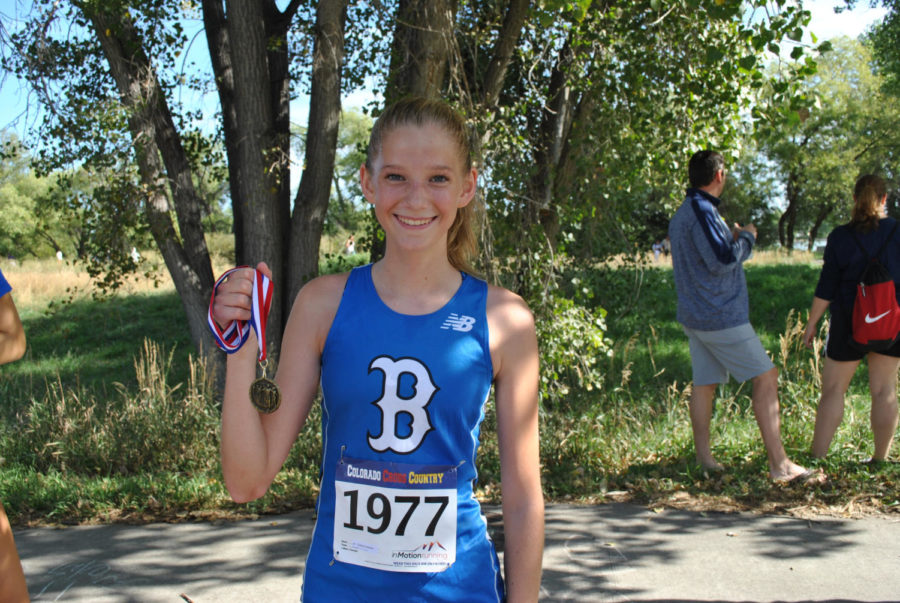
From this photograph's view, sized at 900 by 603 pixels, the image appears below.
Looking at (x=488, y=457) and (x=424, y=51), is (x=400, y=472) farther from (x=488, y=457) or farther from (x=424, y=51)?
(x=424, y=51)

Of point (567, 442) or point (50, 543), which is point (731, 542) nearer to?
point (567, 442)

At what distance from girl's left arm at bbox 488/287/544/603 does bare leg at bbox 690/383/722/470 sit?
399 centimetres

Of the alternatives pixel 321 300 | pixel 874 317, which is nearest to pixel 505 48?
pixel 874 317

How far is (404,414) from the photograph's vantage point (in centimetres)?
182

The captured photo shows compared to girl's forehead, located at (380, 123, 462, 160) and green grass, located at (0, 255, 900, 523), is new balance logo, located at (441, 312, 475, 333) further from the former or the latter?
green grass, located at (0, 255, 900, 523)

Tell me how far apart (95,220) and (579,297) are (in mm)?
4524

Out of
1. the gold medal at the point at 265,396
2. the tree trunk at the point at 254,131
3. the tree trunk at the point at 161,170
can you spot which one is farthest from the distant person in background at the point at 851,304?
the tree trunk at the point at 161,170

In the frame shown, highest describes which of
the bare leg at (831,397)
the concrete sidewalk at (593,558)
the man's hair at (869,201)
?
the man's hair at (869,201)

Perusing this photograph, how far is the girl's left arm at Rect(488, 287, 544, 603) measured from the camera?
6.02 feet

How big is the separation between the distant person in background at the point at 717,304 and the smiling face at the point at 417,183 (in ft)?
12.5

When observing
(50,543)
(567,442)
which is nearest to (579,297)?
(567,442)

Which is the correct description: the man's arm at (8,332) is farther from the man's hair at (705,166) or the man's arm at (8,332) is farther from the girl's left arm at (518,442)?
the man's hair at (705,166)

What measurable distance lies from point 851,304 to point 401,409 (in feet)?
15.4

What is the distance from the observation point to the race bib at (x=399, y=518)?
181cm
